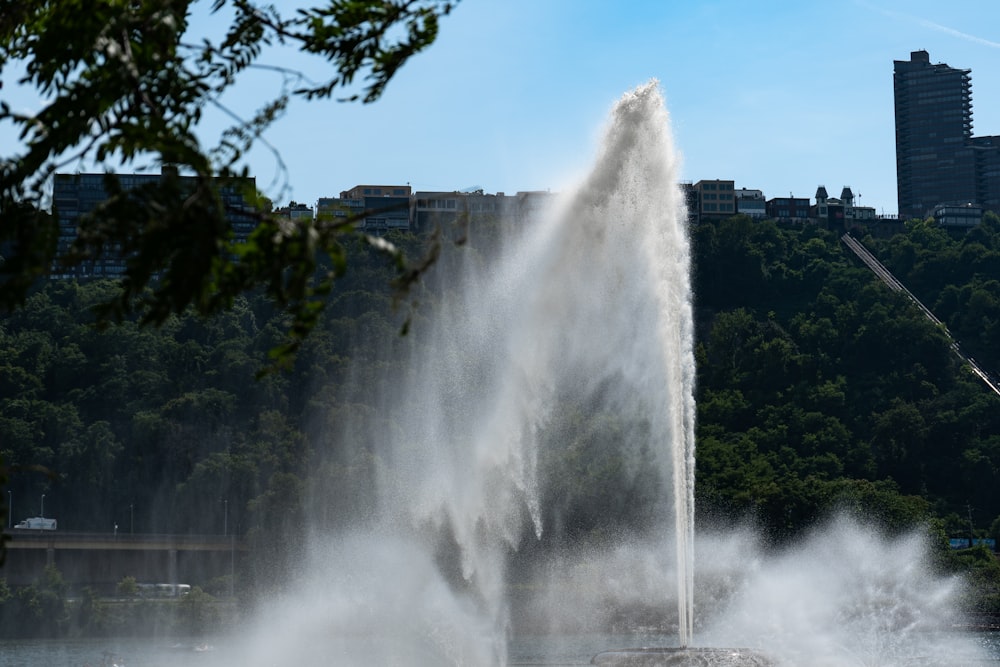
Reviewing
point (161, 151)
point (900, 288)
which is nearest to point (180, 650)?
point (161, 151)

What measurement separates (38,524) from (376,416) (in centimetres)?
2218

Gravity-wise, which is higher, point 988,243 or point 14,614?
point 988,243

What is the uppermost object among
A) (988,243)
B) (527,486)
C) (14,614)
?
(988,243)

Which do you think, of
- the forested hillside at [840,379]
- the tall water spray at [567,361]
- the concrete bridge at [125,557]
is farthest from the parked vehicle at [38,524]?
the forested hillside at [840,379]

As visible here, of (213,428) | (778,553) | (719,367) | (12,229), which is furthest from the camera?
(719,367)

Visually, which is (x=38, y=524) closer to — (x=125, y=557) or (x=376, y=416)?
(x=125, y=557)

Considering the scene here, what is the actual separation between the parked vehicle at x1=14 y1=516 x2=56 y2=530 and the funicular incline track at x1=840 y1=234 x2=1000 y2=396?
74742mm

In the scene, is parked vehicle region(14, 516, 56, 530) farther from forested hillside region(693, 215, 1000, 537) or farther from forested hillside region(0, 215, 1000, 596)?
forested hillside region(693, 215, 1000, 537)

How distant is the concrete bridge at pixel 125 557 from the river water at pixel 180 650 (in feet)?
33.8

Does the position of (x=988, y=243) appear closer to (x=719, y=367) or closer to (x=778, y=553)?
(x=719, y=367)

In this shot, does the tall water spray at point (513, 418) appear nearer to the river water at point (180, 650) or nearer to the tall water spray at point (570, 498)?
the tall water spray at point (570, 498)

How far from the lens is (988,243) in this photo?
166 meters

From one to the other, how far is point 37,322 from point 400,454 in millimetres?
52780

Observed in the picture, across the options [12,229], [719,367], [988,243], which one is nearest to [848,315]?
[719,367]
